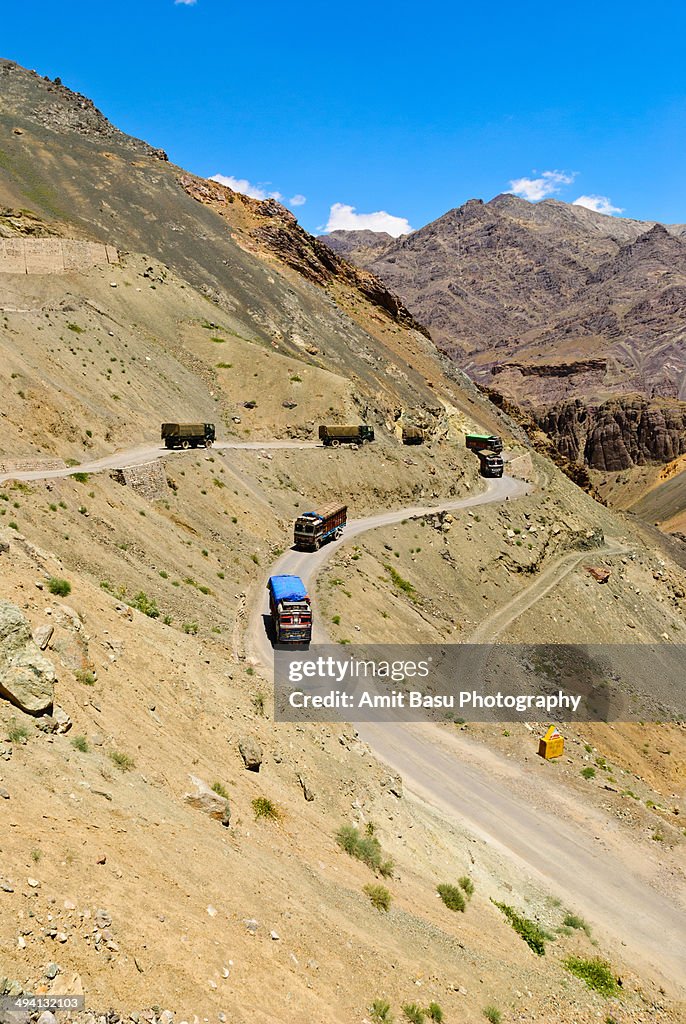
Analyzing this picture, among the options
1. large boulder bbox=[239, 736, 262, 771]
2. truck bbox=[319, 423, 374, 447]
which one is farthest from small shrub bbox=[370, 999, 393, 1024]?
truck bbox=[319, 423, 374, 447]

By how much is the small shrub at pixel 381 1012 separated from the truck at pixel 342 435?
145ft

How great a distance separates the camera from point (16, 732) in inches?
440

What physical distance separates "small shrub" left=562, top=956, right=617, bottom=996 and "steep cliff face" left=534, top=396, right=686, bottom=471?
132154mm

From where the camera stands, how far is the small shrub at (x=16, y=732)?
1109 cm

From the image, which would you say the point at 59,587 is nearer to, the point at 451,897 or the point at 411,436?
the point at 451,897

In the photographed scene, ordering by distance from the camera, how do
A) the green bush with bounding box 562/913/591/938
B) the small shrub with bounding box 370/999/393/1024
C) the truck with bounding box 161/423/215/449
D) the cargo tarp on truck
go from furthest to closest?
the truck with bounding box 161/423/215/449, the cargo tarp on truck, the green bush with bounding box 562/913/591/938, the small shrub with bounding box 370/999/393/1024

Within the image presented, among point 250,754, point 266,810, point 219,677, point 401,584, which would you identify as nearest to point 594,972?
point 266,810

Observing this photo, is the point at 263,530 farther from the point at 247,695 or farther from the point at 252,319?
the point at 252,319

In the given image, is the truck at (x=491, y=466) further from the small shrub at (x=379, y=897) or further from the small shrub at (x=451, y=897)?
the small shrub at (x=379, y=897)

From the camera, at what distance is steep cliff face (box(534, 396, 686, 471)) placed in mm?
138500

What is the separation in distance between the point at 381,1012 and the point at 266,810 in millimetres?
4933

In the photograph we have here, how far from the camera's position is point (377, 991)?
10617 millimetres

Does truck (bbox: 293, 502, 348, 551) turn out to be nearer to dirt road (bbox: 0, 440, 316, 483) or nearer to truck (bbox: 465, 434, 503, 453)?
dirt road (bbox: 0, 440, 316, 483)

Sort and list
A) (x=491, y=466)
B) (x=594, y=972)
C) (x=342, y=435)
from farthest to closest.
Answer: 1. (x=491, y=466)
2. (x=342, y=435)
3. (x=594, y=972)
